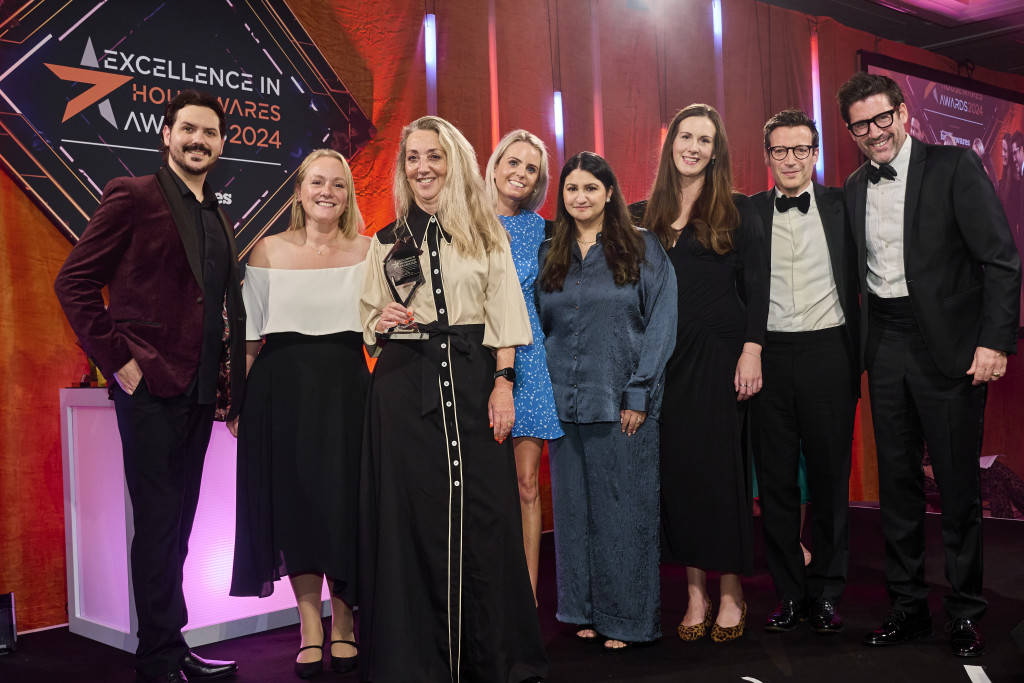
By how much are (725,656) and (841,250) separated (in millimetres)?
1554

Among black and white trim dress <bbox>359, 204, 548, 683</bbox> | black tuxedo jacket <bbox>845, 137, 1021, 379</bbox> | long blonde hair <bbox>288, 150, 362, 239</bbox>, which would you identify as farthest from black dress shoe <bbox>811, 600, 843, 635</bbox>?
long blonde hair <bbox>288, 150, 362, 239</bbox>

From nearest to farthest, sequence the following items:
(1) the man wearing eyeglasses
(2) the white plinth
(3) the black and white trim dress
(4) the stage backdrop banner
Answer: (3) the black and white trim dress, (1) the man wearing eyeglasses, (2) the white plinth, (4) the stage backdrop banner

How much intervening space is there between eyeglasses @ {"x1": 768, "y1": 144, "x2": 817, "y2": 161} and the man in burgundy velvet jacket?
208 centimetres

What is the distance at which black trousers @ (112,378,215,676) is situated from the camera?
9.49ft

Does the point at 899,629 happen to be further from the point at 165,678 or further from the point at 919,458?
the point at 165,678

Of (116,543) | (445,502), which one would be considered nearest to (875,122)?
(445,502)

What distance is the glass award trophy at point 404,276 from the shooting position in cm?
277

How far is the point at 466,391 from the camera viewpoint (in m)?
2.75

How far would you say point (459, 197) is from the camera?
2801mm

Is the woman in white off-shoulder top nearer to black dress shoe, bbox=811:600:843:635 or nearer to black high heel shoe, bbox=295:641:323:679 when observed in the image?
black high heel shoe, bbox=295:641:323:679

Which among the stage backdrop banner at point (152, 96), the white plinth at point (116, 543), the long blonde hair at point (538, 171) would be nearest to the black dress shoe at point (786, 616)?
the long blonde hair at point (538, 171)

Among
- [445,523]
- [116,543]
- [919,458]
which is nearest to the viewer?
[445,523]

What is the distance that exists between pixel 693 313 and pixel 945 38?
6.15 metres

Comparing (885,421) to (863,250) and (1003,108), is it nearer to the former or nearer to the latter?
(863,250)
